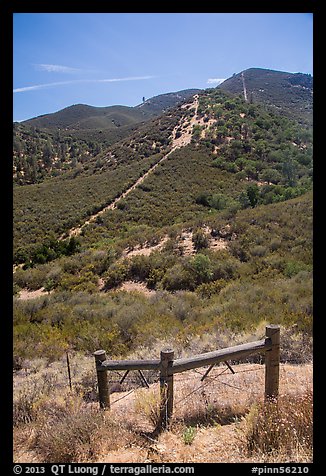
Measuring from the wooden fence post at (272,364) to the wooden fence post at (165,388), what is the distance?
1.08 m

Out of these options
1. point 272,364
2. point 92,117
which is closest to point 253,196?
point 272,364

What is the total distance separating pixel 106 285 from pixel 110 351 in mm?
6167

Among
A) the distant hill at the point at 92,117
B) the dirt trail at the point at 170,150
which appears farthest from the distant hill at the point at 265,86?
the dirt trail at the point at 170,150

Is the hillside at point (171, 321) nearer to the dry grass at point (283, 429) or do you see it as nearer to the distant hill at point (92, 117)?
the dry grass at point (283, 429)

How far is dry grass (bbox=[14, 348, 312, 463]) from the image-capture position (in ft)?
9.78

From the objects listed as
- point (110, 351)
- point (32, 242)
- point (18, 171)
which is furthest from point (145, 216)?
point (18, 171)

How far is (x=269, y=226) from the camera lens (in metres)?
14.1

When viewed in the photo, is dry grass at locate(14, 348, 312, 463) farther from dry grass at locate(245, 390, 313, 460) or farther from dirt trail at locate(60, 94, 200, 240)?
dirt trail at locate(60, 94, 200, 240)

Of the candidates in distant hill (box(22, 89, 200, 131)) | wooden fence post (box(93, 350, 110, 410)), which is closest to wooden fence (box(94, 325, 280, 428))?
wooden fence post (box(93, 350, 110, 410))

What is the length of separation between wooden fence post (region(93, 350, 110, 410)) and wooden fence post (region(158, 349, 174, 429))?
0.78m

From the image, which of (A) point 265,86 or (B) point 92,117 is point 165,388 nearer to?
(A) point 265,86

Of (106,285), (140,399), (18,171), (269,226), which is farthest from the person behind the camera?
(18,171)
